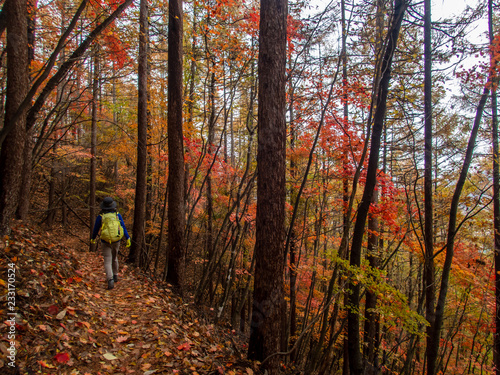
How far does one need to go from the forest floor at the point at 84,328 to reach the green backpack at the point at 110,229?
782mm

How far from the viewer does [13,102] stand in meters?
3.72

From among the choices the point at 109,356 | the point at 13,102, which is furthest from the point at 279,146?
the point at 13,102

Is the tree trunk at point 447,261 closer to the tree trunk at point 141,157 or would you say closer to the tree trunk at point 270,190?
the tree trunk at point 270,190

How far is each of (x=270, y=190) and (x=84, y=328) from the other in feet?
9.83

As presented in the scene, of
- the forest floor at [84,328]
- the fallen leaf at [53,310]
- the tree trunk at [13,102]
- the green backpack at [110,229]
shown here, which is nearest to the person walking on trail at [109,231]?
the green backpack at [110,229]

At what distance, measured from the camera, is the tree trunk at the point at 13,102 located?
12.0 feet

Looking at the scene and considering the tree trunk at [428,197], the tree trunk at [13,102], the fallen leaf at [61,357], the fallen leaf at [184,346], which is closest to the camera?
the fallen leaf at [61,357]

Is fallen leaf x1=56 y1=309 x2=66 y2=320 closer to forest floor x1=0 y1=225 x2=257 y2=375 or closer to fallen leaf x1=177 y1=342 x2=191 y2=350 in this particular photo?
forest floor x1=0 y1=225 x2=257 y2=375

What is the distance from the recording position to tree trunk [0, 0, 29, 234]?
365 centimetres

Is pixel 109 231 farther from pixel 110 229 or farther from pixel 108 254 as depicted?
pixel 108 254

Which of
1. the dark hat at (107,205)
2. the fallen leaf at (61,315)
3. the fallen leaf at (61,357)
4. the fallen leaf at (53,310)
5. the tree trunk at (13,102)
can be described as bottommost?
the fallen leaf at (61,357)

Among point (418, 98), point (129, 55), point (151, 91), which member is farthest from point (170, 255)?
point (418, 98)

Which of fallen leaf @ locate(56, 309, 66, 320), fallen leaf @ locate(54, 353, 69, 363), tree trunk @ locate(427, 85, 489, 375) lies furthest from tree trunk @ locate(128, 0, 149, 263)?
tree trunk @ locate(427, 85, 489, 375)

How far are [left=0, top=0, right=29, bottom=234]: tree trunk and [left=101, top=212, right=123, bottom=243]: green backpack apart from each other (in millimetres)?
1362
